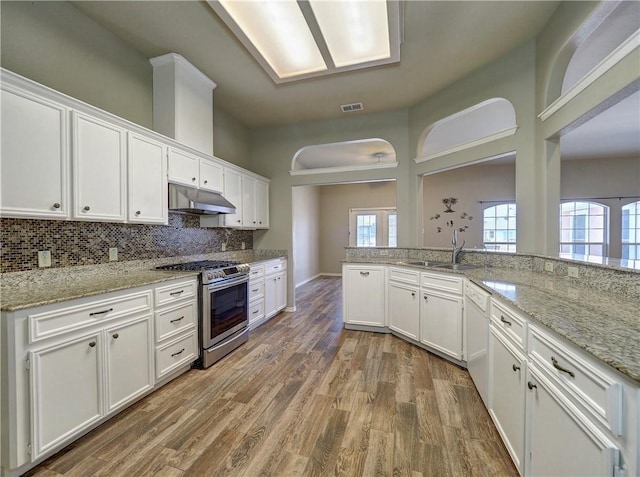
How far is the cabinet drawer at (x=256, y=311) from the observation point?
358 cm

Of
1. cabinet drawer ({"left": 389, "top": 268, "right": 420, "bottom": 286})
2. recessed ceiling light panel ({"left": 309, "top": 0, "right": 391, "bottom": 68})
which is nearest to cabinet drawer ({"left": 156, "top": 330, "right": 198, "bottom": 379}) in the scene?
cabinet drawer ({"left": 389, "top": 268, "right": 420, "bottom": 286})

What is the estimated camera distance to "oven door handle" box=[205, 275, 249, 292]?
2686 millimetres

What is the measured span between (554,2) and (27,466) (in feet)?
15.0

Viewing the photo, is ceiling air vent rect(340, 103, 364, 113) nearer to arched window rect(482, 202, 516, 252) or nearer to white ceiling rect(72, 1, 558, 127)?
white ceiling rect(72, 1, 558, 127)

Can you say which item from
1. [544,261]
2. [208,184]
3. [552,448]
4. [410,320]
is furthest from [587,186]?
[208,184]

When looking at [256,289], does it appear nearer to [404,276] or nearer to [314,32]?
[404,276]

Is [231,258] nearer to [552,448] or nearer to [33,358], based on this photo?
[33,358]

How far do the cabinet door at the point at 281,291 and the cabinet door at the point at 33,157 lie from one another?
9.15 feet

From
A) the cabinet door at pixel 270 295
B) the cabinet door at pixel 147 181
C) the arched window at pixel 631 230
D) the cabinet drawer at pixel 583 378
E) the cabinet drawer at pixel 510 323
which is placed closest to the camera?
the cabinet drawer at pixel 583 378

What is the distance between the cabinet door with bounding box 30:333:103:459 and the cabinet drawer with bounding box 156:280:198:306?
1.65ft

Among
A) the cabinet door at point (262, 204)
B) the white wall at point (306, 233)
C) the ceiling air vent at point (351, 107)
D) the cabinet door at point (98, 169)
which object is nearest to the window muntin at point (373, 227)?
the white wall at point (306, 233)

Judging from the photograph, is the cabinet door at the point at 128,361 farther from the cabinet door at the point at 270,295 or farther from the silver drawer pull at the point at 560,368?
the silver drawer pull at the point at 560,368

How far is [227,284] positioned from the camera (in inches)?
115

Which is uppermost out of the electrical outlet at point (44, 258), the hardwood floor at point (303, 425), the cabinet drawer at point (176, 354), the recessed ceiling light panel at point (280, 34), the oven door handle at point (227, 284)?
the recessed ceiling light panel at point (280, 34)
